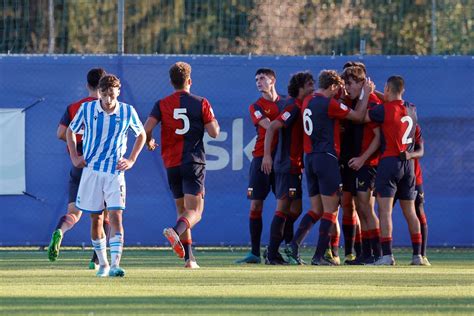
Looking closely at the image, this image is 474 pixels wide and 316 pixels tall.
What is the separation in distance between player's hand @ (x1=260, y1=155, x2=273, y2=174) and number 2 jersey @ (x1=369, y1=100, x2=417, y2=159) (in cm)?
119

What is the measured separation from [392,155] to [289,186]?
1171 mm

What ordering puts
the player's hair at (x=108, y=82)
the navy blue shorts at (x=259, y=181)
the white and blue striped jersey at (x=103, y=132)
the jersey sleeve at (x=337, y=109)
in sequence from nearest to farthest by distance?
the player's hair at (x=108, y=82) < the white and blue striped jersey at (x=103, y=132) < the jersey sleeve at (x=337, y=109) < the navy blue shorts at (x=259, y=181)

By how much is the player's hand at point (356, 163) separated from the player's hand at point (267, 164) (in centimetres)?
86

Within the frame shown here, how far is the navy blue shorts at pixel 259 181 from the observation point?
558 inches

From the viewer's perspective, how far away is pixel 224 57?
16578mm

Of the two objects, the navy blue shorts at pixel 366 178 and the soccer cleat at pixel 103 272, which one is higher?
the navy blue shorts at pixel 366 178

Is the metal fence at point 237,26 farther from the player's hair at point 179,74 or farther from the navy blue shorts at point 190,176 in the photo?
the navy blue shorts at point 190,176

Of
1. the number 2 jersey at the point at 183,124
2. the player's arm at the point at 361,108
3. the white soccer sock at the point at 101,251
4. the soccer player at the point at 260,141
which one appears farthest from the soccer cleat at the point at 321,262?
the white soccer sock at the point at 101,251

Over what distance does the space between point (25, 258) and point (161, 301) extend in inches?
242

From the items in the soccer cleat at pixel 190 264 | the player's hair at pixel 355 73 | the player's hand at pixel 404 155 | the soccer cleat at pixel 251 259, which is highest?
the player's hair at pixel 355 73

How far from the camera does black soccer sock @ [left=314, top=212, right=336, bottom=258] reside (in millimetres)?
A: 13500

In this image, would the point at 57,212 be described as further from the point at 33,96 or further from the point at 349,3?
the point at 349,3

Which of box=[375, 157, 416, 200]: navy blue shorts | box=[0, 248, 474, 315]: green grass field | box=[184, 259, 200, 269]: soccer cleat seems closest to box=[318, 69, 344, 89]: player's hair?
box=[375, 157, 416, 200]: navy blue shorts

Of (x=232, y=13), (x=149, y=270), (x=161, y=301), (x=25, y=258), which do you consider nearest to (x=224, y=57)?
(x=232, y=13)
